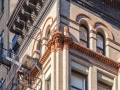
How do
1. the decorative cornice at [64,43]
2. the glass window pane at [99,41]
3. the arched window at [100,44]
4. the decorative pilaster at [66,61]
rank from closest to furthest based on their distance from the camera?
the decorative pilaster at [66,61] < the decorative cornice at [64,43] < the arched window at [100,44] < the glass window pane at [99,41]

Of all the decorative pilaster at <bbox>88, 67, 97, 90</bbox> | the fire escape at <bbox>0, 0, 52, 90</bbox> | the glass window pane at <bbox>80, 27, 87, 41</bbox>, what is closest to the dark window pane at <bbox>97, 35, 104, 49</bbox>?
the glass window pane at <bbox>80, 27, 87, 41</bbox>

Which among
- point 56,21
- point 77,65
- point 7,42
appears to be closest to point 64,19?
point 56,21

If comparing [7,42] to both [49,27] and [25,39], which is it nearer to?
[25,39]

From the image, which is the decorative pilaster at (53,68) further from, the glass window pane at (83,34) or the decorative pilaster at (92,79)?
the glass window pane at (83,34)

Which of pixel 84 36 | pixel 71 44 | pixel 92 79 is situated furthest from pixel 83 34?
pixel 92 79

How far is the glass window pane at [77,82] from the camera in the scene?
42.2 metres

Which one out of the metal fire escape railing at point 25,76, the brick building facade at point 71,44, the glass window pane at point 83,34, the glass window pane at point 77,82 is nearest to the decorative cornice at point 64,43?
the brick building facade at point 71,44

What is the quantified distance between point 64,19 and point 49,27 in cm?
141

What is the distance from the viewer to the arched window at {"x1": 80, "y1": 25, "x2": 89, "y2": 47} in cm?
4447

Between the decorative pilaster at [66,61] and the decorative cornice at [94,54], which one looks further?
the decorative cornice at [94,54]

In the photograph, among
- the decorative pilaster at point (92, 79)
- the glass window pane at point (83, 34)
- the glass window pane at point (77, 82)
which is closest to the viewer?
the glass window pane at point (77, 82)

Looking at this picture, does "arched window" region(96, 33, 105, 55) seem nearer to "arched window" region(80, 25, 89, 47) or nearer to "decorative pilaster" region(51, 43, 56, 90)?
"arched window" region(80, 25, 89, 47)

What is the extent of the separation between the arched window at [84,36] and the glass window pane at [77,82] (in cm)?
261

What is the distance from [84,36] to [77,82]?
3652 millimetres
